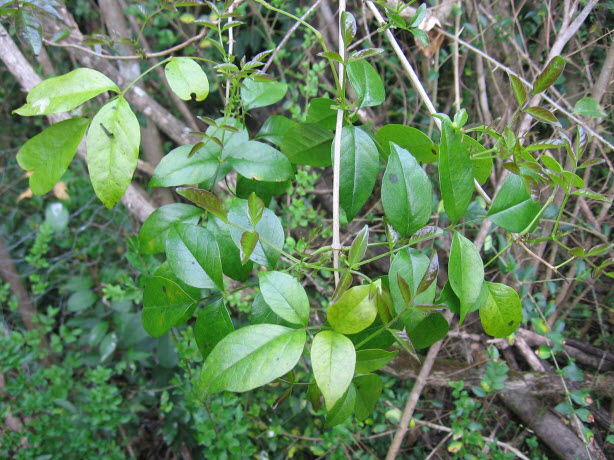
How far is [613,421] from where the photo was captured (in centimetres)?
127

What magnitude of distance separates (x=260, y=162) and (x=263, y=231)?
0.43 ft

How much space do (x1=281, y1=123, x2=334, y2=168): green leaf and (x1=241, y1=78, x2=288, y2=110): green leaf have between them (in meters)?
0.10

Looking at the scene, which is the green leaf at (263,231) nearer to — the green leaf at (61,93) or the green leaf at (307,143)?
the green leaf at (307,143)

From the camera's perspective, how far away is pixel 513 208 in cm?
59

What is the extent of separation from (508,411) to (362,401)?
1135mm

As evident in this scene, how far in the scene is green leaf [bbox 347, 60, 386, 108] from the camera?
642mm

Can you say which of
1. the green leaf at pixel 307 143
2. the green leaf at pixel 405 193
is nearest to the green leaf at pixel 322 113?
the green leaf at pixel 307 143

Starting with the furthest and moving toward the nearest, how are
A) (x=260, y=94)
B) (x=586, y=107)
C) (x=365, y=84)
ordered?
(x=586, y=107)
(x=260, y=94)
(x=365, y=84)

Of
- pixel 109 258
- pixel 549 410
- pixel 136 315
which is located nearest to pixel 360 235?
pixel 549 410

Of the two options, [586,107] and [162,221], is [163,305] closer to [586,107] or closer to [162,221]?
[162,221]

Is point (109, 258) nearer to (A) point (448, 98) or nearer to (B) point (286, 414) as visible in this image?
(B) point (286, 414)

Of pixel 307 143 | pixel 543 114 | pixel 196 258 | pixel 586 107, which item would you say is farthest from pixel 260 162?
pixel 586 107

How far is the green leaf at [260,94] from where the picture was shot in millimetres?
740

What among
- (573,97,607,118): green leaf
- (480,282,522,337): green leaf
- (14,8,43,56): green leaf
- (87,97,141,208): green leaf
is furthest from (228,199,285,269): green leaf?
(573,97,607,118): green leaf
